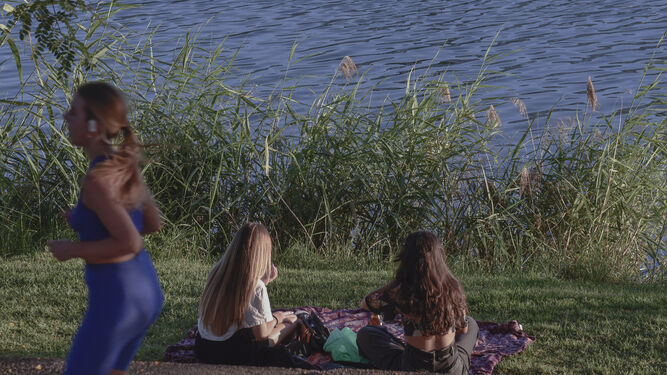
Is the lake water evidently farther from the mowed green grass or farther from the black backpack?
the black backpack

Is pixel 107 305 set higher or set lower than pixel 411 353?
higher

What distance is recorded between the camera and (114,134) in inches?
134

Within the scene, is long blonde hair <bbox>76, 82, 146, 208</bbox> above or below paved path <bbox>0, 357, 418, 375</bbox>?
above

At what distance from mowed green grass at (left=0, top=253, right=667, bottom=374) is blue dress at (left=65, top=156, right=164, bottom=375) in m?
2.23

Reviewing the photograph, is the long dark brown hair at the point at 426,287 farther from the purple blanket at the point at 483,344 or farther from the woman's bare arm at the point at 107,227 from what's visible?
the woman's bare arm at the point at 107,227

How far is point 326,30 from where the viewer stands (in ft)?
66.5

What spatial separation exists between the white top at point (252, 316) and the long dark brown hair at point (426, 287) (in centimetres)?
78

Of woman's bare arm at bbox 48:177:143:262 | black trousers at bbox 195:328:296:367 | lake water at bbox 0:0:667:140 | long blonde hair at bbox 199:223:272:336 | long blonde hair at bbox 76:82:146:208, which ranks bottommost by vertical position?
lake water at bbox 0:0:667:140

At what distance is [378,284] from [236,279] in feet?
6.48

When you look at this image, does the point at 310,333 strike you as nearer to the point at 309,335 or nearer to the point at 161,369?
the point at 309,335

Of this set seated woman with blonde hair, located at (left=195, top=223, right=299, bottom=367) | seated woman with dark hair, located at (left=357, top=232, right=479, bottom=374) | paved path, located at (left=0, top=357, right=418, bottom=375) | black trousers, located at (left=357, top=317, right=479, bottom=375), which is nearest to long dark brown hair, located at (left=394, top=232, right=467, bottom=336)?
seated woman with dark hair, located at (left=357, top=232, right=479, bottom=374)

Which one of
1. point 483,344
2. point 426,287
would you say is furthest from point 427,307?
point 483,344

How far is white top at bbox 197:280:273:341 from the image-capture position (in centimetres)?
519

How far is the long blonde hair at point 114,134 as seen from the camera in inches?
130
